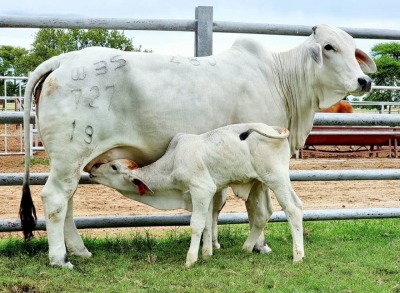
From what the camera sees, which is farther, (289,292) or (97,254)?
(97,254)

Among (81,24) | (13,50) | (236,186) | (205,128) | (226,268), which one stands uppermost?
(81,24)

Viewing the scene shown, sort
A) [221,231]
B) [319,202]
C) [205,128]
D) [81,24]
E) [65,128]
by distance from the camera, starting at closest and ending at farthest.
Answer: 1. [65,128]
2. [205,128]
3. [81,24]
4. [221,231]
5. [319,202]

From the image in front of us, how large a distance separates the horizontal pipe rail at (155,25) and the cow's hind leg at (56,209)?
1.41 m

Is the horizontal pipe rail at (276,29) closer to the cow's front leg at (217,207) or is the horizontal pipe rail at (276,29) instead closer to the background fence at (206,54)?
the background fence at (206,54)

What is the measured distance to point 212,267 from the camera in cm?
553

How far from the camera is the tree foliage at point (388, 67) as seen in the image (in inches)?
1544

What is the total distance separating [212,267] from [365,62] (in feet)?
7.22

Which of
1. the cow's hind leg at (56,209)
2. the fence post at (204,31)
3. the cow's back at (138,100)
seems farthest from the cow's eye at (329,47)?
the cow's hind leg at (56,209)

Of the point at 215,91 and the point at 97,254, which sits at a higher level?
the point at 215,91

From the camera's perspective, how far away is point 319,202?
34.2 feet

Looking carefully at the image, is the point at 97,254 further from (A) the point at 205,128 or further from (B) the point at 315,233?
(B) the point at 315,233

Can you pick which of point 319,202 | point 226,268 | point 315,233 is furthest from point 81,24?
point 319,202

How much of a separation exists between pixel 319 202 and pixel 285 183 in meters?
4.83

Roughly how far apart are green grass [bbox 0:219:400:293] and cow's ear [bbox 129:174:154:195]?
0.49 m
